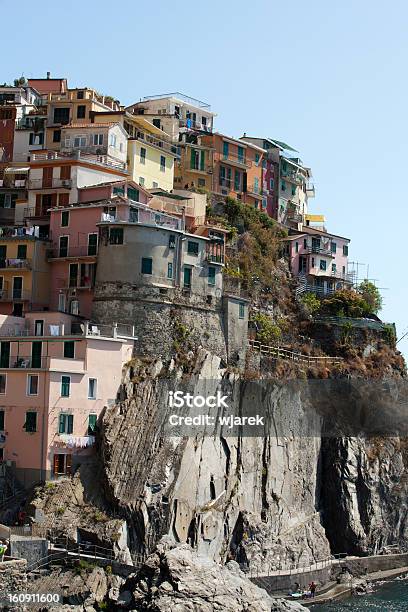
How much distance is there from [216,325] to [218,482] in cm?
1104

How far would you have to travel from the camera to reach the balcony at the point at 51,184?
3474 inches

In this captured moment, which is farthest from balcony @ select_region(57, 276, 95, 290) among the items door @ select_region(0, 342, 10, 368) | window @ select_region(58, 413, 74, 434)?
window @ select_region(58, 413, 74, 434)

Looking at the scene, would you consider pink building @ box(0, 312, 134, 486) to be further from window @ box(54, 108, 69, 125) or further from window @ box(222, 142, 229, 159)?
window @ box(222, 142, 229, 159)

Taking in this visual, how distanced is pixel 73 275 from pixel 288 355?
1897cm

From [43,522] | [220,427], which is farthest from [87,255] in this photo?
[43,522]

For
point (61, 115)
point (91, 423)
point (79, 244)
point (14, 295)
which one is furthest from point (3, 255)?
point (61, 115)

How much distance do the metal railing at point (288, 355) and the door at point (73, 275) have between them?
13.6 m

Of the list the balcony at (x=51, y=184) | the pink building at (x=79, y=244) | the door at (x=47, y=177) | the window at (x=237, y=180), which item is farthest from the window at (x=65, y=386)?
the window at (x=237, y=180)

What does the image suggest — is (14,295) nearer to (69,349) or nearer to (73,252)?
(73,252)

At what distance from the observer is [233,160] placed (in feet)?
352

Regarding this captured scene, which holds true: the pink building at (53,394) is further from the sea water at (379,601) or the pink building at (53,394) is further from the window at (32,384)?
the sea water at (379,601)

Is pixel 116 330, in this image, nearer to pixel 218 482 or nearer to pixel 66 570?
pixel 218 482

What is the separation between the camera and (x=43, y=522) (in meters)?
71.5

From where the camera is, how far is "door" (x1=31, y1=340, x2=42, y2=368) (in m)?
76.1
